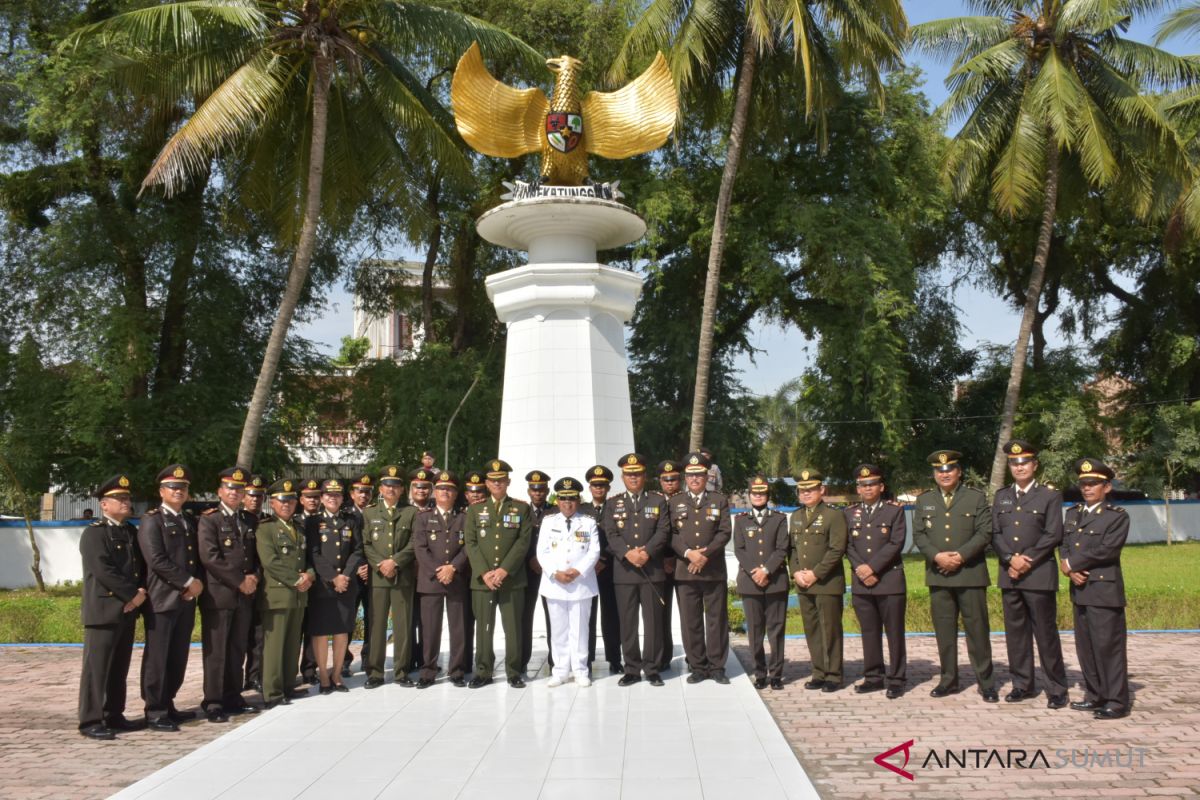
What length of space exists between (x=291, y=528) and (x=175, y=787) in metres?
2.42

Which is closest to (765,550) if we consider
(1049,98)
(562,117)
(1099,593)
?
(1099,593)

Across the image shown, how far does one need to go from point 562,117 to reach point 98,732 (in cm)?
857

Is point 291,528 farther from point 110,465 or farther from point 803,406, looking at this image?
point 803,406

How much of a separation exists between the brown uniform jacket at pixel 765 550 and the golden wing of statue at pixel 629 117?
6502mm

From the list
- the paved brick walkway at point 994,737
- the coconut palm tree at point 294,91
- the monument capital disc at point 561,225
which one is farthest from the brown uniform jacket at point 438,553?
the coconut palm tree at point 294,91

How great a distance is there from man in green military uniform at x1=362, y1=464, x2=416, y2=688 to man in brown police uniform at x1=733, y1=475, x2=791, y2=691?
8.65 ft

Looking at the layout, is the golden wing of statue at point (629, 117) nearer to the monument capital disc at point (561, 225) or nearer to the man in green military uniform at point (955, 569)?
the monument capital disc at point (561, 225)

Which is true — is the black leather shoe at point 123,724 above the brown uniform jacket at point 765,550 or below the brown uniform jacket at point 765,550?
below

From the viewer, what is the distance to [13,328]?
18.9 m

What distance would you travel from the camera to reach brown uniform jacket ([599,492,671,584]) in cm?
744

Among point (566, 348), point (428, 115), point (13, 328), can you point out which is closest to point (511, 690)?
point (566, 348)

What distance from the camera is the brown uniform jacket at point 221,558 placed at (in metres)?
6.65

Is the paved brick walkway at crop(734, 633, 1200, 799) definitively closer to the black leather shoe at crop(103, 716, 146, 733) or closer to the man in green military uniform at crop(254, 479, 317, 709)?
the man in green military uniform at crop(254, 479, 317, 709)

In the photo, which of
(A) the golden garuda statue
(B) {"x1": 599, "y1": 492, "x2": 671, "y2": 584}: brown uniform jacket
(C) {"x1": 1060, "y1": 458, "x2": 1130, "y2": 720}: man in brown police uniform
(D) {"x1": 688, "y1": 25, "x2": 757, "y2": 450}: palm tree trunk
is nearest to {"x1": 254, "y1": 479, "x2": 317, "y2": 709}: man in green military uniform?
(B) {"x1": 599, "y1": 492, "x2": 671, "y2": 584}: brown uniform jacket
